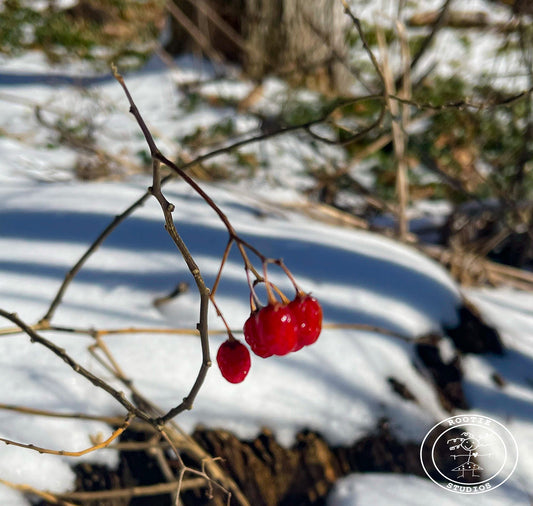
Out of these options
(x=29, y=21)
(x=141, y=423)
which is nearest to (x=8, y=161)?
(x=141, y=423)

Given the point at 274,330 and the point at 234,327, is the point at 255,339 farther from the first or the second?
the point at 234,327

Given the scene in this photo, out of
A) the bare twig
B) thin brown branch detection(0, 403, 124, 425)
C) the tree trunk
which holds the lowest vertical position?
the bare twig

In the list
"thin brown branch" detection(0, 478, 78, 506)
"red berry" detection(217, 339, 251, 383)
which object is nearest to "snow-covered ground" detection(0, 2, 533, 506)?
"thin brown branch" detection(0, 478, 78, 506)

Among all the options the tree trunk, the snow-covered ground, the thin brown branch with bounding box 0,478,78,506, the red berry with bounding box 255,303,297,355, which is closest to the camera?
the red berry with bounding box 255,303,297,355

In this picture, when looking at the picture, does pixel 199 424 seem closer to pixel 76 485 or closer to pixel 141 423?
pixel 141 423

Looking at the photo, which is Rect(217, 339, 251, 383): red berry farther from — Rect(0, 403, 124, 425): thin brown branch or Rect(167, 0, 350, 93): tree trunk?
Rect(167, 0, 350, 93): tree trunk

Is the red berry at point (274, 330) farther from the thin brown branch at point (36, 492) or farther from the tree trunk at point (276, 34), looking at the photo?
the tree trunk at point (276, 34)

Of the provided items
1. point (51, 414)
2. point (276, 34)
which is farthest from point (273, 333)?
point (276, 34)
